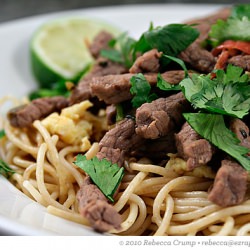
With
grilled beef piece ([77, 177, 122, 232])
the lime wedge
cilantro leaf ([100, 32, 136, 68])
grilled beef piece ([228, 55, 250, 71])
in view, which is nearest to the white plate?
grilled beef piece ([77, 177, 122, 232])

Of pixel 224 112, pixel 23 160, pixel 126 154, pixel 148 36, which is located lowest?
pixel 23 160

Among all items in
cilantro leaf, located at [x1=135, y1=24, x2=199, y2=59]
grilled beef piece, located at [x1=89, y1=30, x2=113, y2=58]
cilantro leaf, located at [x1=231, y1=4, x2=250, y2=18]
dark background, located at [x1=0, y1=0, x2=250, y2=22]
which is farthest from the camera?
dark background, located at [x1=0, y1=0, x2=250, y2=22]

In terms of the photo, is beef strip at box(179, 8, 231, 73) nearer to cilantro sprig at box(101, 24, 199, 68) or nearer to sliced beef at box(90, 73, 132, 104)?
cilantro sprig at box(101, 24, 199, 68)

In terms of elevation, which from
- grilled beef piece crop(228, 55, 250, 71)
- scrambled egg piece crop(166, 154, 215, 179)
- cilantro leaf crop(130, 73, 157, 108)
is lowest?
scrambled egg piece crop(166, 154, 215, 179)

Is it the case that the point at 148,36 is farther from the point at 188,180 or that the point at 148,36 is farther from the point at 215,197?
the point at 215,197

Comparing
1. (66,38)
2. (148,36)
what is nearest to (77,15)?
Result: (66,38)

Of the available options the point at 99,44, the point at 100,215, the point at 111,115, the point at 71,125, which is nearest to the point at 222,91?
the point at 111,115
